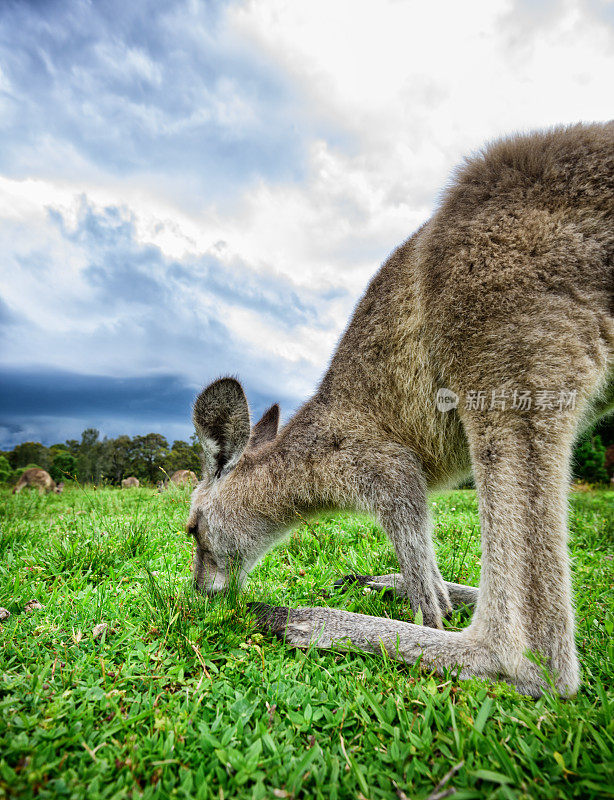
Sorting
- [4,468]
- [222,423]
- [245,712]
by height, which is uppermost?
[222,423]

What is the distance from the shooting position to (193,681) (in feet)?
6.99

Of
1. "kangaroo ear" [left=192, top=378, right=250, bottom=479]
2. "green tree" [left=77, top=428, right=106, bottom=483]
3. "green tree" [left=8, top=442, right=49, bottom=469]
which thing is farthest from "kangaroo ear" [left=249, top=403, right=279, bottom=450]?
"green tree" [left=8, top=442, right=49, bottom=469]

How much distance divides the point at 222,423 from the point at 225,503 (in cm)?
63

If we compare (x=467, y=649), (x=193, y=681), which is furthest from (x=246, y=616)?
(x=467, y=649)

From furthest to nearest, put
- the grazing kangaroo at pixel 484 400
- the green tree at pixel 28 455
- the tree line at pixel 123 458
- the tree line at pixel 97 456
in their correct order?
1. the green tree at pixel 28 455
2. the tree line at pixel 97 456
3. the tree line at pixel 123 458
4. the grazing kangaroo at pixel 484 400

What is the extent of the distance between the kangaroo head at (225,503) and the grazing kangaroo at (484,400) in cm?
6

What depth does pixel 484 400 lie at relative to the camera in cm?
254

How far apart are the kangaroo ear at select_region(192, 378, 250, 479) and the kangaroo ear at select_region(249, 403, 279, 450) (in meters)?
0.26

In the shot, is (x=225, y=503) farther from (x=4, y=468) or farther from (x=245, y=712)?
(x=4, y=468)

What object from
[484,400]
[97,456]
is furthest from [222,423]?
[97,456]

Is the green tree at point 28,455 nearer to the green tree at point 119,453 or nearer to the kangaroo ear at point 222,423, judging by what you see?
the green tree at point 119,453

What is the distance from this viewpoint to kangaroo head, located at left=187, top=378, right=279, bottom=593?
11.3 ft

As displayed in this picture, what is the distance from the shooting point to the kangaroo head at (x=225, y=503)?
11.3 ft

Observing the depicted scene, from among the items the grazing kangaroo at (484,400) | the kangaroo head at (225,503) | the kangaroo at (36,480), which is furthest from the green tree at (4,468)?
the grazing kangaroo at (484,400)
